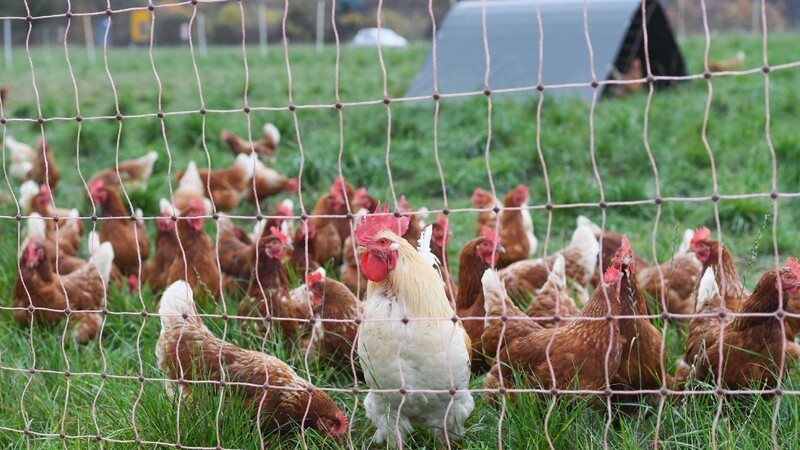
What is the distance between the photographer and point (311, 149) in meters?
8.34

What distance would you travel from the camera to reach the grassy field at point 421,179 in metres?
2.99

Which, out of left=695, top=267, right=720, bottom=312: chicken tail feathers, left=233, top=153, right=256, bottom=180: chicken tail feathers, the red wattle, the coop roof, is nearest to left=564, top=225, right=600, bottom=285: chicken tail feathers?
left=695, top=267, right=720, bottom=312: chicken tail feathers

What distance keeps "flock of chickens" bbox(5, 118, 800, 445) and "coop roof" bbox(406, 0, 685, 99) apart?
4028 mm

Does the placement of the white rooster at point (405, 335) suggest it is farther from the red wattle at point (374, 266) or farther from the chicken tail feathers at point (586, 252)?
the chicken tail feathers at point (586, 252)

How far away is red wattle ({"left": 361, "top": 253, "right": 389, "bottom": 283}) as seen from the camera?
2.99m

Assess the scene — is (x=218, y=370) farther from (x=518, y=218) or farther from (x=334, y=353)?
(x=518, y=218)

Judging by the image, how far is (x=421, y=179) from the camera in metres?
7.51

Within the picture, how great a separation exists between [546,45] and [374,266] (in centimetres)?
745

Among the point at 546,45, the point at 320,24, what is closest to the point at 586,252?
the point at 546,45

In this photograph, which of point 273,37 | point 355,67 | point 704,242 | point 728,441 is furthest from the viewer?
point 273,37

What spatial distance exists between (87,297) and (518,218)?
270 cm

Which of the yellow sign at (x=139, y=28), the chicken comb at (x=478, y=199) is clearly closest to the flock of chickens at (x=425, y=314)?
the chicken comb at (x=478, y=199)

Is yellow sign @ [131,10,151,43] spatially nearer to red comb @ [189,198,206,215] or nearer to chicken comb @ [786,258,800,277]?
red comb @ [189,198,206,215]

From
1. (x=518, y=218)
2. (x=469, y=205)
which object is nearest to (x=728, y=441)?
(x=518, y=218)
